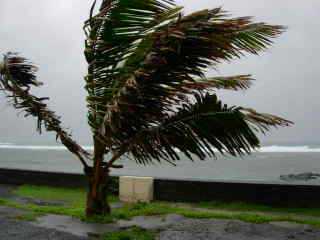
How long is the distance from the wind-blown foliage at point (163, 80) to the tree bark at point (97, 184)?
358 mm

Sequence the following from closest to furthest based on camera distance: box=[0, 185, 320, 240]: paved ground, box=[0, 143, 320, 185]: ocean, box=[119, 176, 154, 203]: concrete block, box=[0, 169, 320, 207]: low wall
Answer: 1. box=[0, 185, 320, 240]: paved ground
2. box=[0, 169, 320, 207]: low wall
3. box=[119, 176, 154, 203]: concrete block
4. box=[0, 143, 320, 185]: ocean

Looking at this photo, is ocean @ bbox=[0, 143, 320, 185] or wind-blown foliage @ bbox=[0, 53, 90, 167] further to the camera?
ocean @ bbox=[0, 143, 320, 185]

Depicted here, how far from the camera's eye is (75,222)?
6.50 meters

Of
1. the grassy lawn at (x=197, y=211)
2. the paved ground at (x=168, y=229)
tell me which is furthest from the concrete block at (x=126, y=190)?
the paved ground at (x=168, y=229)

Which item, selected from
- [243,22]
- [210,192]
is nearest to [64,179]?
[210,192]

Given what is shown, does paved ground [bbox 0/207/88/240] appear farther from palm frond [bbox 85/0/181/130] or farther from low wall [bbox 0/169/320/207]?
low wall [bbox 0/169/320/207]

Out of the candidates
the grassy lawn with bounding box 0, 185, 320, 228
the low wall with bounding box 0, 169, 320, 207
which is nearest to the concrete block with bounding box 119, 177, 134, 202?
the grassy lawn with bounding box 0, 185, 320, 228

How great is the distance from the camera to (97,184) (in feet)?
21.4

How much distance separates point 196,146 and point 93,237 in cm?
186

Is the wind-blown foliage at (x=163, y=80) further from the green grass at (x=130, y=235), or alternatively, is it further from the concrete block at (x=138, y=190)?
the concrete block at (x=138, y=190)

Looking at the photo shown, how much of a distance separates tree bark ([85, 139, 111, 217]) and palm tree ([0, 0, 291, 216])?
19 cm

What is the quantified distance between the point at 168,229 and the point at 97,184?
1.33 m

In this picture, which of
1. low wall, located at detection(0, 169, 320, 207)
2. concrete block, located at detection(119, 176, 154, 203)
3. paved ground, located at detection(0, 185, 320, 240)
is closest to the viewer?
paved ground, located at detection(0, 185, 320, 240)

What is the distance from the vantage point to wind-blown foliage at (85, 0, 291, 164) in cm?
544
